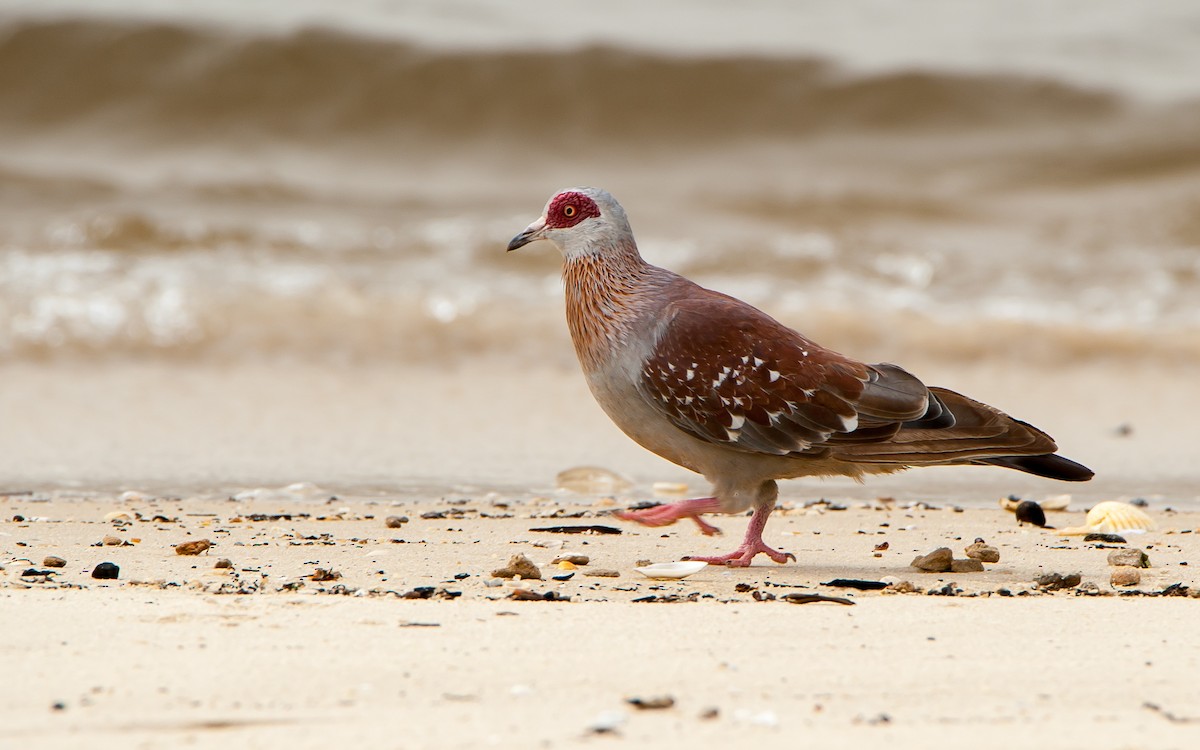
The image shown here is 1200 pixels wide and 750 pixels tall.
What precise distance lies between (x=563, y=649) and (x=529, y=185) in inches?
485

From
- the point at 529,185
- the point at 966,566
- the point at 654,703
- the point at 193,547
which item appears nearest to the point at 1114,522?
the point at 966,566

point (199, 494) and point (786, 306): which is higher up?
point (786, 306)

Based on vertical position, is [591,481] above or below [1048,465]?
below

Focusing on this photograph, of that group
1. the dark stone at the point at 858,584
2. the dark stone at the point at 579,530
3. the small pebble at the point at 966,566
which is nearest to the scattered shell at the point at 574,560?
the dark stone at the point at 579,530

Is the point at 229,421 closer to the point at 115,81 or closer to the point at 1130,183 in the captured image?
the point at 115,81

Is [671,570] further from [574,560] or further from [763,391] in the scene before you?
[763,391]

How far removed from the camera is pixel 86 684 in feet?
10.4

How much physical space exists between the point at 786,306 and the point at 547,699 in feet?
29.4

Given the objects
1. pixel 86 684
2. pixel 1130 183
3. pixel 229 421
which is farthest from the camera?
pixel 1130 183

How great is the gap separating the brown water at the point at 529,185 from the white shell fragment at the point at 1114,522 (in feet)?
16.9

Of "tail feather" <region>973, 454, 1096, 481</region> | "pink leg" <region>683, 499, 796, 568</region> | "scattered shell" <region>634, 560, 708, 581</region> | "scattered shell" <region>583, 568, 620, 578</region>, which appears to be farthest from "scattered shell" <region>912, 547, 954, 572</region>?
"scattered shell" <region>583, 568, 620, 578</region>

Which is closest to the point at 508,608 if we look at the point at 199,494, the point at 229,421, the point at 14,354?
the point at 199,494

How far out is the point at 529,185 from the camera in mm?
15602

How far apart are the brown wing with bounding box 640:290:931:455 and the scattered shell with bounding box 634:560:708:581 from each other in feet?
1.62
